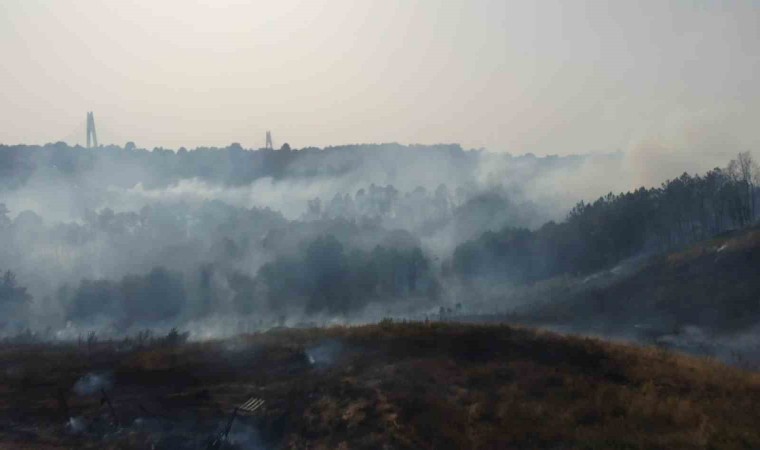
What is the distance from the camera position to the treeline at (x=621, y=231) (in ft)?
365

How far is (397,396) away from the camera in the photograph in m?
29.0

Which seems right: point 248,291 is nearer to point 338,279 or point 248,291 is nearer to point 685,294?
point 338,279

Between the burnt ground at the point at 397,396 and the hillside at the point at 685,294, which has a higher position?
the burnt ground at the point at 397,396

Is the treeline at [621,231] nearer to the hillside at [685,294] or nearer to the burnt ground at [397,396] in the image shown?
the hillside at [685,294]

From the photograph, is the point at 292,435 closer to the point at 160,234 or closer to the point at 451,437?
the point at 451,437

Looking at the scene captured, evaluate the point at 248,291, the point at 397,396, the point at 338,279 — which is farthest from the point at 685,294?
the point at 397,396

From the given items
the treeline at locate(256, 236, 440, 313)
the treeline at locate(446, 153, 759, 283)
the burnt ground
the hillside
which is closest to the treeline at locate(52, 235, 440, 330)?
the treeline at locate(256, 236, 440, 313)

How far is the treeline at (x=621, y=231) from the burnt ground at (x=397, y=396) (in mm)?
77420

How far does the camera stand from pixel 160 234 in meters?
133

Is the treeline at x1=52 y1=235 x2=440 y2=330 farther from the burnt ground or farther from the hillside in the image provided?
the burnt ground

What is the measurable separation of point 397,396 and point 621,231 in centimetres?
8879

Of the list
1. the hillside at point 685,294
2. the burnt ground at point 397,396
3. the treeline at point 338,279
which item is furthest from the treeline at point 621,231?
the burnt ground at point 397,396

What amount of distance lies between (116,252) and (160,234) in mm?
9908

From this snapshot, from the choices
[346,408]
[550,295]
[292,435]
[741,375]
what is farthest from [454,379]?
[550,295]
